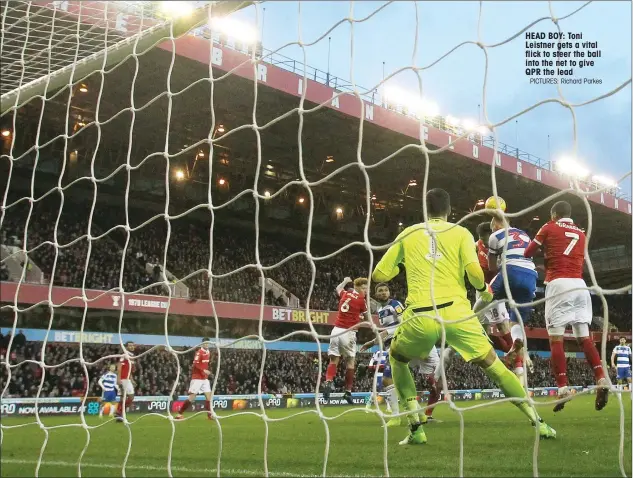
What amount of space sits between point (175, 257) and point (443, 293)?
59.7ft

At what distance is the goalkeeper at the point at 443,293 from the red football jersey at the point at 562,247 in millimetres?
1017

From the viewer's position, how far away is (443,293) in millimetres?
4059

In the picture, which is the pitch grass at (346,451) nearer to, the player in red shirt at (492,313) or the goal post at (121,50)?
the player in red shirt at (492,313)

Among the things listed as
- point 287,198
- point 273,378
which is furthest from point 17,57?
point 287,198

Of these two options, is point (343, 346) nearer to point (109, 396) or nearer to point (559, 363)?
point (559, 363)

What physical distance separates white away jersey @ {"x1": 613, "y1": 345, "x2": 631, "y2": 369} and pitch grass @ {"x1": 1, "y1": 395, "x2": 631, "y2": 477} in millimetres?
6481

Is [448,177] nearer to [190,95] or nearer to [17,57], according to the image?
[190,95]

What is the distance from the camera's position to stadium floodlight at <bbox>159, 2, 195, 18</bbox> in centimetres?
482

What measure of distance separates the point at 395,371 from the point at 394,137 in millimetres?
14562

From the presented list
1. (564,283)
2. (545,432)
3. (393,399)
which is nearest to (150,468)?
(545,432)

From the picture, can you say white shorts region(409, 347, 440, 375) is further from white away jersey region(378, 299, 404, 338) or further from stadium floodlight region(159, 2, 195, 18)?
stadium floodlight region(159, 2, 195, 18)

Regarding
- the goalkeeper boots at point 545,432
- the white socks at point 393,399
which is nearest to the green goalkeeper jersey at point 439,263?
the goalkeeper boots at point 545,432

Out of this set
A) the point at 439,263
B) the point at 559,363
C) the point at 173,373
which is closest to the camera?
the point at 439,263

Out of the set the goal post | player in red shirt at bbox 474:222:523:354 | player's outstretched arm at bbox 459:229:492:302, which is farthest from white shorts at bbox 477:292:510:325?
the goal post
